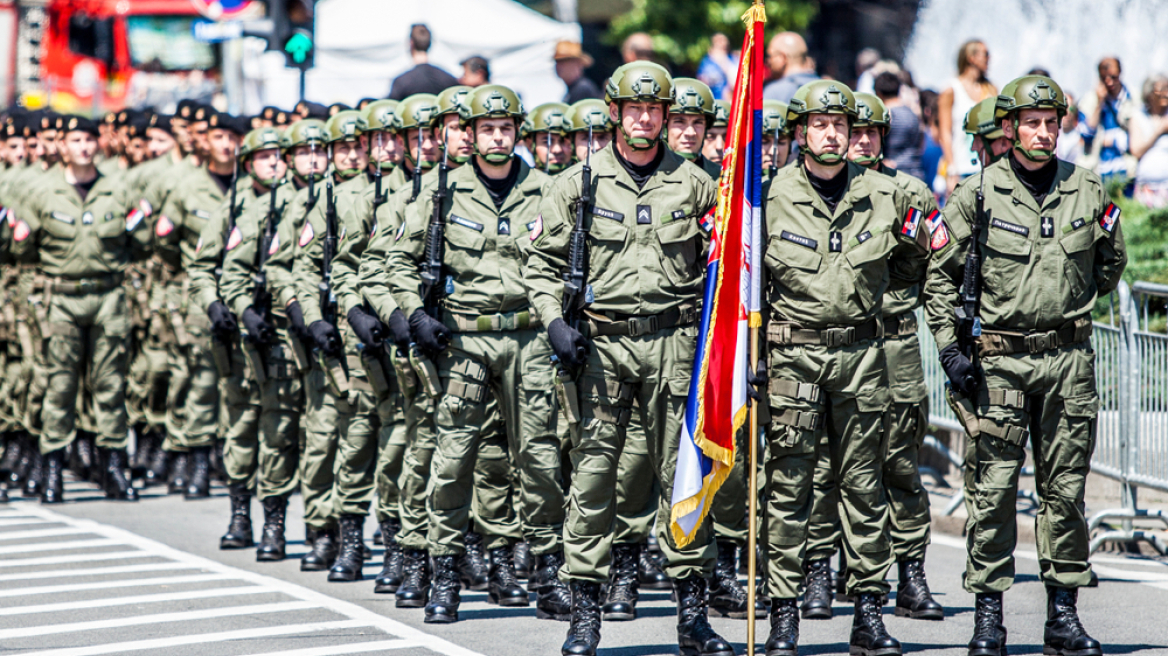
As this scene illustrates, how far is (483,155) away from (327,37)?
11.3 metres

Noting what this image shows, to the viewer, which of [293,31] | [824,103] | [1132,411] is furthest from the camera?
[293,31]

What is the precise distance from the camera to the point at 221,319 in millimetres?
11008

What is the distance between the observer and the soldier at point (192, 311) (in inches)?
504

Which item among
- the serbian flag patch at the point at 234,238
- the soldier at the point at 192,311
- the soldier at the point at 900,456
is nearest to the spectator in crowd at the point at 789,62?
the soldier at the point at 192,311

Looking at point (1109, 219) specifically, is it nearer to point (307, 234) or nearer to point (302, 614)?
point (302, 614)

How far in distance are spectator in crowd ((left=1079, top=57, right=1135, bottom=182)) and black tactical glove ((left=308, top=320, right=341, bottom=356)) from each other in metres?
7.57

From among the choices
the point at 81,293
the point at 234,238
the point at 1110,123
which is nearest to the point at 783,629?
the point at 234,238

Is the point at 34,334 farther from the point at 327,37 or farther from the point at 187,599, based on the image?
the point at 327,37

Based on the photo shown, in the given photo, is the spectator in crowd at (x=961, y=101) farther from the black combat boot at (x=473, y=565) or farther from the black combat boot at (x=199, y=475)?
the black combat boot at (x=199, y=475)

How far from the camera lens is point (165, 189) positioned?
13453 mm

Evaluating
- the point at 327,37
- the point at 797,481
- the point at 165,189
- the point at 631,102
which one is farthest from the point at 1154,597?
the point at 327,37

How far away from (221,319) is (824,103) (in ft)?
16.3

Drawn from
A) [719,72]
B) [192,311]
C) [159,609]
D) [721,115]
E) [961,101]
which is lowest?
[159,609]

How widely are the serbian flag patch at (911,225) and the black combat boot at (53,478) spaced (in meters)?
7.47
